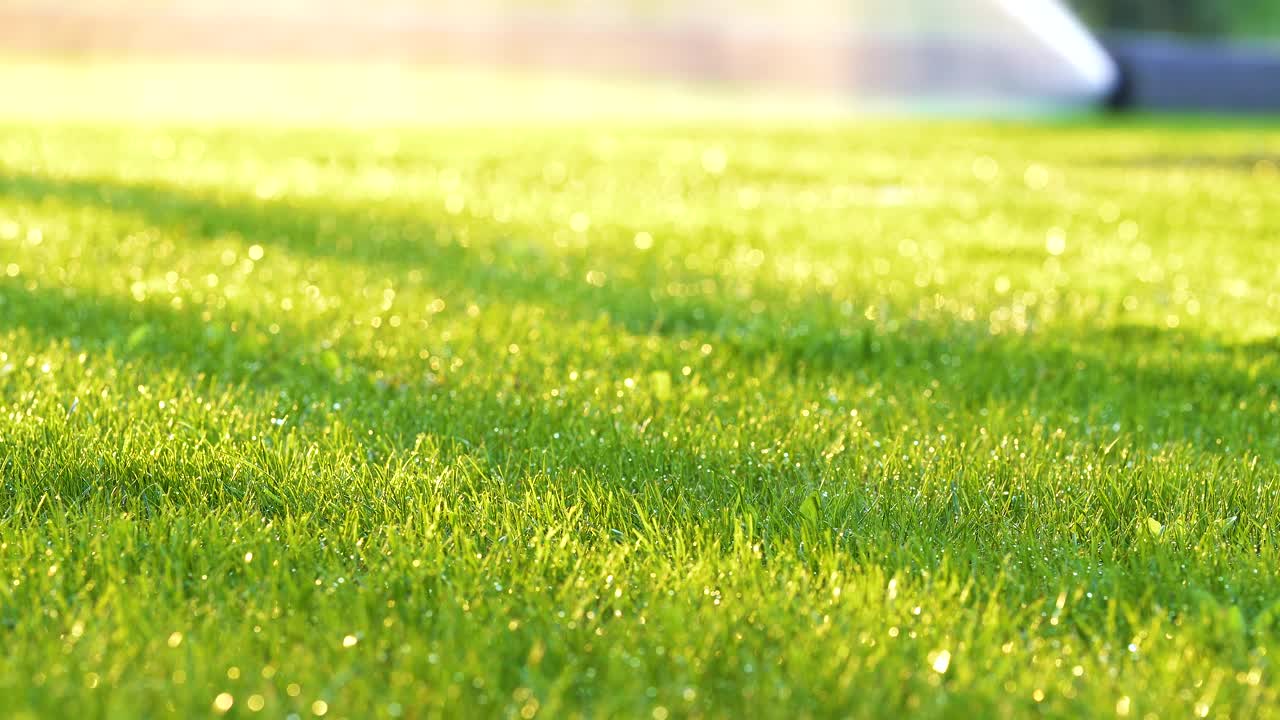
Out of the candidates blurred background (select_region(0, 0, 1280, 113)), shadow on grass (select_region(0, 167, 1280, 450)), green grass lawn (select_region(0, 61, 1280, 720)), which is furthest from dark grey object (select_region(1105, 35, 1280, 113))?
shadow on grass (select_region(0, 167, 1280, 450))

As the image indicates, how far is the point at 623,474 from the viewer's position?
258cm

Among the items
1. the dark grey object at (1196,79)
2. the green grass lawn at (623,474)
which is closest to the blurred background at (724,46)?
the dark grey object at (1196,79)

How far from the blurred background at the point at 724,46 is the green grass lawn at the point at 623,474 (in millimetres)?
15567

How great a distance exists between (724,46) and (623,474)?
21001mm

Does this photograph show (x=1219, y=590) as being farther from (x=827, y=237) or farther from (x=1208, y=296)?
(x=827, y=237)

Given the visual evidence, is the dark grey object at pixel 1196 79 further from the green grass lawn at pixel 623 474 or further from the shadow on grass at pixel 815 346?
the shadow on grass at pixel 815 346

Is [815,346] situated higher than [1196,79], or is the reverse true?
[1196,79]

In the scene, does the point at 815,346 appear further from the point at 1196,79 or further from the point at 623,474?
the point at 1196,79

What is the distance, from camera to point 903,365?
3.54 meters

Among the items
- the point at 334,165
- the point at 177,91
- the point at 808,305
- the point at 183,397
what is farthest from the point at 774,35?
the point at 183,397

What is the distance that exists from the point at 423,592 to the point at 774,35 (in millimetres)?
22332

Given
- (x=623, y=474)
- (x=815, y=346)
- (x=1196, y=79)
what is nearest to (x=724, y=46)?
(x=1196, y=79)

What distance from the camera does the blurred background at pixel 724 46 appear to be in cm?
2055

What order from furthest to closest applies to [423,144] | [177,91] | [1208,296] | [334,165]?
[177,91]
[423,144]
[334,165]
[1208,296]
